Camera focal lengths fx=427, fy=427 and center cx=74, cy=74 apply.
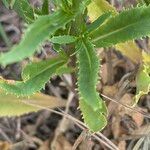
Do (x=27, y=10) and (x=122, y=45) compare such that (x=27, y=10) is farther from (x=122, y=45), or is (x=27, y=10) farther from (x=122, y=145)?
(x=122, y=145)

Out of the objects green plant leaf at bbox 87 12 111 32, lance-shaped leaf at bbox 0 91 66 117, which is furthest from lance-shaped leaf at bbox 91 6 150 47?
lance-shaped leaf at bbox 0 91 66 117

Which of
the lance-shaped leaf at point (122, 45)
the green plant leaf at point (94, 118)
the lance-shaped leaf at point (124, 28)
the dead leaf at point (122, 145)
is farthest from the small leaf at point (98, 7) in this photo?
the dead leaf at point (122, 145)

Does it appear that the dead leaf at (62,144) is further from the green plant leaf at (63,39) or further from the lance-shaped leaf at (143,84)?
the green plant leaf at (63,39)

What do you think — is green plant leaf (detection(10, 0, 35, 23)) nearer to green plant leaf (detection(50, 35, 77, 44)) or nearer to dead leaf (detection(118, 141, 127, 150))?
green plant leaf (detection(50, 35, 77, 44))

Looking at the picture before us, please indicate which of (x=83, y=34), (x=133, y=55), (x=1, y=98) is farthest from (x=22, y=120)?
(x=83, y=34)

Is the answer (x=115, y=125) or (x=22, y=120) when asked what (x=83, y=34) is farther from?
(x=22, y=120)

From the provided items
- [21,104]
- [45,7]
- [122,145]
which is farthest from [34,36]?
[122,145]
